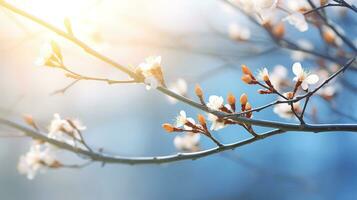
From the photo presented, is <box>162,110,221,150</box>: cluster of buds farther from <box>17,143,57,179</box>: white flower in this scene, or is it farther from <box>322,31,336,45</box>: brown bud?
<box>322,31,336,45</box>: brown bud

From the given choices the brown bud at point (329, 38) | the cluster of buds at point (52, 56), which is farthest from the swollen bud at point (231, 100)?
the brown bud at point (329, 38)

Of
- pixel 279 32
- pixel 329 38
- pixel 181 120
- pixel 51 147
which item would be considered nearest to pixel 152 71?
pixel 181 120

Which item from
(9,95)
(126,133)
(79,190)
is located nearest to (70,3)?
(9,95)

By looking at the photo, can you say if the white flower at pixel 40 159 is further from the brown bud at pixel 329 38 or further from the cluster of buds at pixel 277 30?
the brown bud at pixel 329 38

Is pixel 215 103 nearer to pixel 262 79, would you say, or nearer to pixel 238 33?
pixel 262 79

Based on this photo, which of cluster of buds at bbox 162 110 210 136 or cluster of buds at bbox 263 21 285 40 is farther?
cluster of buds at bbox 263 21 285 40

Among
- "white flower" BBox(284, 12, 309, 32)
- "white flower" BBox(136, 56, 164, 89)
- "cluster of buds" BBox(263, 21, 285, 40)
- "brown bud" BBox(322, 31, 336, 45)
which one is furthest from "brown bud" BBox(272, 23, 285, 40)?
"white flower" BBox(136, 56, 164, 89)

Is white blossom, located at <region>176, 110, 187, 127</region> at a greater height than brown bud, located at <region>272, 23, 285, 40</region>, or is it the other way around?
brown bud, located at <region>272, 23, 285, 40</region>
